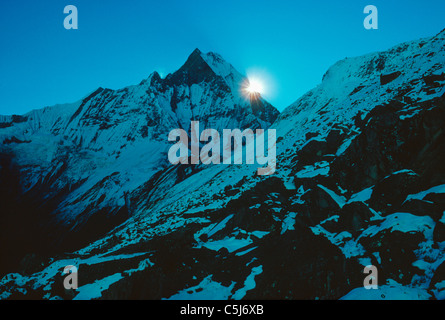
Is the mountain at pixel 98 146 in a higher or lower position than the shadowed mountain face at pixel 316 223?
higher

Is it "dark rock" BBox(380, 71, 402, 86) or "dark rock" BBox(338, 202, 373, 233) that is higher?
"dark rock" BBox(380, 71, 402, 86)

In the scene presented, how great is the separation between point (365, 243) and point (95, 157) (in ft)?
275

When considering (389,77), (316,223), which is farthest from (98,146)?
(316,223)

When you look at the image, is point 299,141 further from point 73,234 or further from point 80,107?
point 80,107

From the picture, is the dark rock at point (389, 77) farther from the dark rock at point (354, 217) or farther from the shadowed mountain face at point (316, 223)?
the dark rock at point (354, 217)

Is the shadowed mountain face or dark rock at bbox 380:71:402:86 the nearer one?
the shadowed mountain face

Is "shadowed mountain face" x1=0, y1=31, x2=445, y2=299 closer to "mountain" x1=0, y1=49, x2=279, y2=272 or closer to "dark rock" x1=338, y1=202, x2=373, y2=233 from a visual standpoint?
"dark rock" x1=338, y1=202, x2=373, y2=233

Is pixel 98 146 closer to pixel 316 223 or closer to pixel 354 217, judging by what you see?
pixel 316 223

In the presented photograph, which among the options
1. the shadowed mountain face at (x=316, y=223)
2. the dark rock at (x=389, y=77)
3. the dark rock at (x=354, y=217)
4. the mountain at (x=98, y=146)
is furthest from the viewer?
the mountain at (x=98, y=146)

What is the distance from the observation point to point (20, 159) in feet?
311

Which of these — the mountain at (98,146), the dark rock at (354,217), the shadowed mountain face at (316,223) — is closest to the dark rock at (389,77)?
the shadowed mountain face at (316,223)

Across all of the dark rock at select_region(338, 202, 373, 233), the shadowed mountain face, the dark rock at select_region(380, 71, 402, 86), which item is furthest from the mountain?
the dark rock at select_region(338, 202, 373, 233)

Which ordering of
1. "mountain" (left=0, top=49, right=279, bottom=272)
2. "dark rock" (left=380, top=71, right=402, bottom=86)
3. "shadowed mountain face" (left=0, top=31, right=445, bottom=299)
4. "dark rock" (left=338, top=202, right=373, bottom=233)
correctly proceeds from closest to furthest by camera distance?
"shadowed mountain face" (left=0, top=31, right=445, bottom=299) → "dark rock" (left=338, top=202, right=373, bottom=233) → "dark rock" (left=380, top=71, right=402, bottom=86) → "mountain" (left=0, top=49, right=279, bottom=272)

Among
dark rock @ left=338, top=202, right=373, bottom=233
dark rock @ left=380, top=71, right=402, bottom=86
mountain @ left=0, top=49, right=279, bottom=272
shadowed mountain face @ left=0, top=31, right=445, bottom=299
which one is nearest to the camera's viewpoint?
shadowed mountain face @ left=0, top=31, right=445, bottom=299
